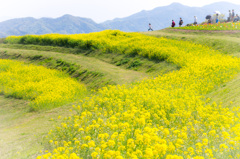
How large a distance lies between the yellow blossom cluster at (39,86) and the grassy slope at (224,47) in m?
8.83

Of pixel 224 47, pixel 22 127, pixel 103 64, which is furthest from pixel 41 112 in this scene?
pixel 224 47

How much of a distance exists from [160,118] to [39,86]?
11844mm

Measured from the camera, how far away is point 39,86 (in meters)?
17.4

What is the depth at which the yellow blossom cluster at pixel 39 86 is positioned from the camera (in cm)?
1462

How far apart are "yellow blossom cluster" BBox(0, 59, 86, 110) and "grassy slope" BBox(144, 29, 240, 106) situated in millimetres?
8831

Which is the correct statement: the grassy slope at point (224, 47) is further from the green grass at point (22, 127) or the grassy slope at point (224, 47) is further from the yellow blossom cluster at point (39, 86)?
the yellow blossom cluster at point (39, 86)

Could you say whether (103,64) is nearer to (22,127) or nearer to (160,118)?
(22,127)

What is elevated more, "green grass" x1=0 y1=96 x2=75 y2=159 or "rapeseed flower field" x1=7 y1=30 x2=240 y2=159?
"rapeseed flower field" x1=7 y1=30 x2=240 y2=159

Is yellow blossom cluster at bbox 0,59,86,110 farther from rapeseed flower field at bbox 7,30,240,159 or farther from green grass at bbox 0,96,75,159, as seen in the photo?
rapeseed flower field at bbox 7,30,240,159

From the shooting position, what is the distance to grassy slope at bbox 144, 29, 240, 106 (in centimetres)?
965

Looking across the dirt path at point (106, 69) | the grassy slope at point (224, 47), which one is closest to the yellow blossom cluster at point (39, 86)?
the dirt path at point (106, 69)

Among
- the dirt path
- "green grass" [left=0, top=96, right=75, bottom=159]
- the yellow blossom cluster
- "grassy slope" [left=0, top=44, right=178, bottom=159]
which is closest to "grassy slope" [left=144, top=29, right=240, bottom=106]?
"grassy slope" [left=0, top=44, right=178, bottom=159]

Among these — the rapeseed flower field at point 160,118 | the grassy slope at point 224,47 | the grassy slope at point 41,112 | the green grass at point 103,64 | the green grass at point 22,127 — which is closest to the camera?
the rapeseed flower field at point 160,118

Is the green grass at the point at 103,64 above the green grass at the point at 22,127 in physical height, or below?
above
